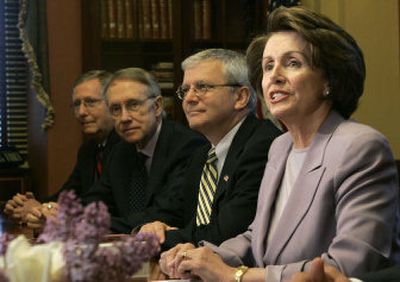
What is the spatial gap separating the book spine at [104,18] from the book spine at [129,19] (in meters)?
0.17

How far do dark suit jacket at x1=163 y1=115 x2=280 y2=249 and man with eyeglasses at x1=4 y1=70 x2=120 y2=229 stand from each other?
1.50 meters

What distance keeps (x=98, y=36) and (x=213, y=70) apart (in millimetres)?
3185

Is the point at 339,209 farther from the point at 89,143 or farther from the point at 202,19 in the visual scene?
the point at 202,19

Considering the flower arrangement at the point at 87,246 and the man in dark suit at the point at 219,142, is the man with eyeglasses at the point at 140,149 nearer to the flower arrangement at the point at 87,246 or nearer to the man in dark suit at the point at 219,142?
the man in dark suit at the point at 219,142

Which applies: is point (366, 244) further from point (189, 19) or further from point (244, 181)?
point (189, 19)

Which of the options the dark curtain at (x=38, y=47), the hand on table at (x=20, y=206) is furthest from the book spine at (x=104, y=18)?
the hand on table at (x=20, y=206)

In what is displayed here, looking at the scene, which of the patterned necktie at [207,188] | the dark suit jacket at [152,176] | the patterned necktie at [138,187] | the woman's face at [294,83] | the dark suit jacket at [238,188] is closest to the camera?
the woman's face at [294,83]

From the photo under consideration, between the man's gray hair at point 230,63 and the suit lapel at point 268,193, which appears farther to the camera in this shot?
the man's gray hair at point 230,63

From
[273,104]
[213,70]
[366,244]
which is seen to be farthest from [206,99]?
[366,244]

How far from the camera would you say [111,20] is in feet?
19.9

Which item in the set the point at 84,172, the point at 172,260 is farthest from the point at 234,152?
the point at 84,172

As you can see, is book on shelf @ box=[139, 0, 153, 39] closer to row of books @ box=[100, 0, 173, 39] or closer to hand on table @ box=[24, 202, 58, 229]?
row of books @ box=[100, 0, 173, 39]

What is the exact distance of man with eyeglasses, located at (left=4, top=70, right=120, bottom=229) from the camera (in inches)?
168

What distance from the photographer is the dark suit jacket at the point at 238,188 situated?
2.58m
